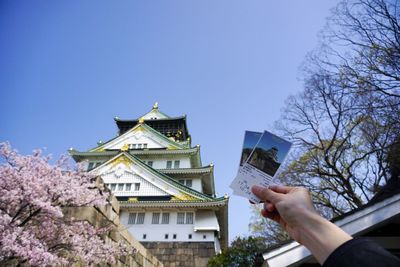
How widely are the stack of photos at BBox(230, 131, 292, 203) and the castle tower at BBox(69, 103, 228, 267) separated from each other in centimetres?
1630

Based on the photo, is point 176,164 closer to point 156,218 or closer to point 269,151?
point 156,218

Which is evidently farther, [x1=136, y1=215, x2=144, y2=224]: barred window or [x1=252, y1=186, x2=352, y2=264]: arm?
[x1=136, y1=215, x2=144, y2=224]: barred window

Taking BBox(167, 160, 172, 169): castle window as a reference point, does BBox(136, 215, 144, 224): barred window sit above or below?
below

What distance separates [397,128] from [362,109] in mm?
1267

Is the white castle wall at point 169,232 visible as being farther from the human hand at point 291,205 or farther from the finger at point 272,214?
the human hand at point 291,205

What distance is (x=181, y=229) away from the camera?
17.5 metres

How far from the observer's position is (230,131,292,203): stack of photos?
146cm

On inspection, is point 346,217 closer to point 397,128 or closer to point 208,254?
point 397,128


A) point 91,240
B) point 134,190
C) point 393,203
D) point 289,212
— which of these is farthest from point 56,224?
point 134,190

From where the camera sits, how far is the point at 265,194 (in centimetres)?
129

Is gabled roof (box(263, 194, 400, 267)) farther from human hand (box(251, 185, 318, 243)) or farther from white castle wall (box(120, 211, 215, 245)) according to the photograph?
white castle wall (box(120, 211, 215, 245))

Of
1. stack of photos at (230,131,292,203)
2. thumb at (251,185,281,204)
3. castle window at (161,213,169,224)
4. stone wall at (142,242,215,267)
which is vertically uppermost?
castle window at (161,213,169,224)

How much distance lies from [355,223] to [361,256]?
2.89 meters

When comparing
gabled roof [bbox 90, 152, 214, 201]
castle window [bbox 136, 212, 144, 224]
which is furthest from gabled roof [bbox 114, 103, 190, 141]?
castle window [bbox 136, 212, 144, 224]
